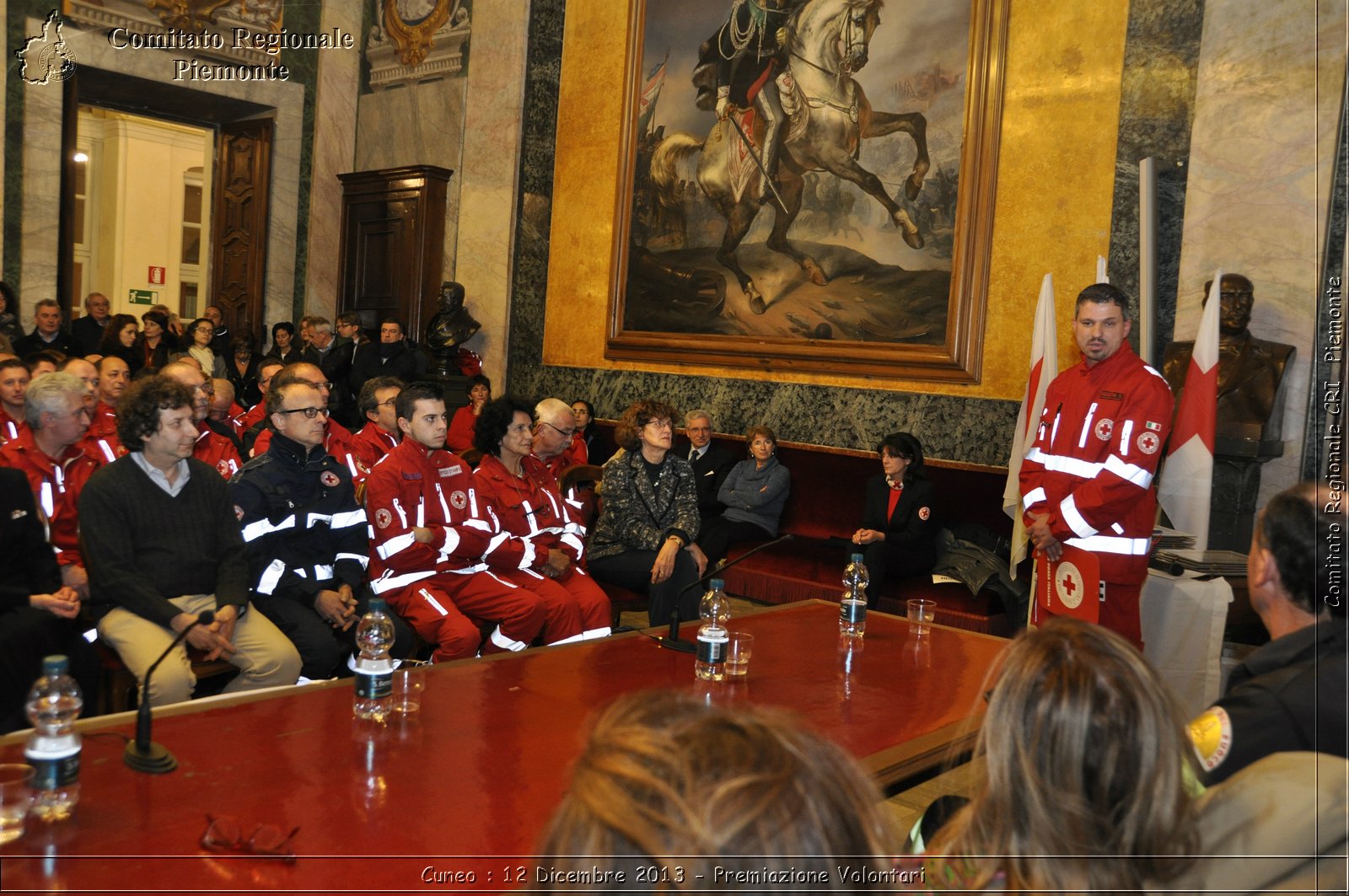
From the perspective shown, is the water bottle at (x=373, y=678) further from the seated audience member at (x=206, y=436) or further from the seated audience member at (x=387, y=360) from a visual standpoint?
the seated audience member at (x=387, y=360)

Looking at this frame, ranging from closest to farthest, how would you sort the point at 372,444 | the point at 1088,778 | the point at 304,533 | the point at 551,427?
1. the point at 1088,778
2. the point at 304,533
3. the point at 551,427
4. the point at 372,444

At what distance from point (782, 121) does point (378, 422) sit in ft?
13.5

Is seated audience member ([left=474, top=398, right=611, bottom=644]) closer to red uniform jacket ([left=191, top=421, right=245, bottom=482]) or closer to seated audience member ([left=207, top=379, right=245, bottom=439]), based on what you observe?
red uniform jacket ([left=191, top=421, right=245, bottom=482])

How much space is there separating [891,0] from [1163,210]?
8.38 ft

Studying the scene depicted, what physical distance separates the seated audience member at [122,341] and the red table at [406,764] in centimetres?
739

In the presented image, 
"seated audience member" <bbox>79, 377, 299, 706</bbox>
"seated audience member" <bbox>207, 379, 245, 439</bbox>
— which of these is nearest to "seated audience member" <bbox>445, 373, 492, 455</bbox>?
"seated audience member" <bbox>207, 379, 245, 439</bbox>

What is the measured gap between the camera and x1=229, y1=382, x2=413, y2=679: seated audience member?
378 centimetres

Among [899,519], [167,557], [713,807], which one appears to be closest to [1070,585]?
[899,519]

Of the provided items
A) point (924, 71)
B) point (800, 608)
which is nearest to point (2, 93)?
point (924, 71)

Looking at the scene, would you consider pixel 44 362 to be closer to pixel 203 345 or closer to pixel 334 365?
pixel 334 365

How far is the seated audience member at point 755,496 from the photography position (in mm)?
6969

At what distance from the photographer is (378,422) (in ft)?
18.5

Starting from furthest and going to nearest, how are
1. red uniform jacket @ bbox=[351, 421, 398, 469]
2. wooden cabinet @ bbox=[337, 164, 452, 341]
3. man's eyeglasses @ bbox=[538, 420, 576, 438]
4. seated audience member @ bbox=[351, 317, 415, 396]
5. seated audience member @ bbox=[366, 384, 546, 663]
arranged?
wooden cabinet @ bbox=[337, 164, 452, 341]
seated audience member @ bbox=[351, 317, 415, 396]
red uniform jacket @ bbox=[351, 421, 398, 469]
man's eyeglasses @ bbox=[538, 420, 576, 438]
seated audience member @ bbox=[366, 384, 546, 663]

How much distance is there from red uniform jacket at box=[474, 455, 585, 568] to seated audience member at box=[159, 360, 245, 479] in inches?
46.1
